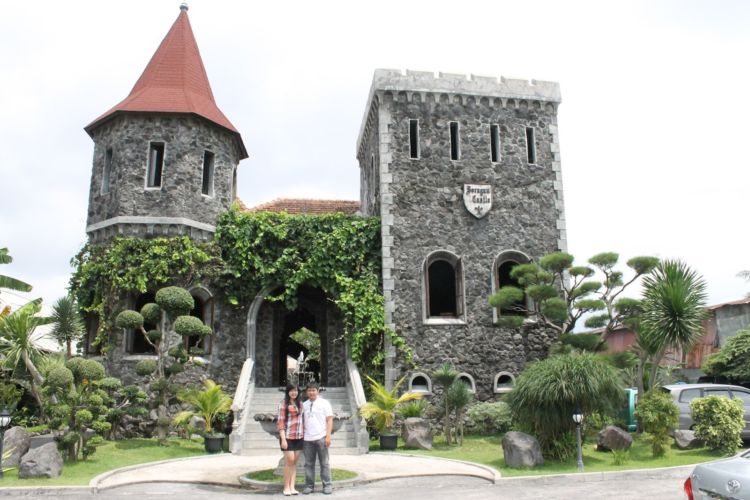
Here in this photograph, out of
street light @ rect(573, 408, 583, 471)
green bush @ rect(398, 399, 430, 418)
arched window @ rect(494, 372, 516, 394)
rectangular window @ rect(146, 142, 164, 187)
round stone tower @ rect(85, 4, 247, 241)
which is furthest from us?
rectangular window @ rect(146, 142, 164, 187)

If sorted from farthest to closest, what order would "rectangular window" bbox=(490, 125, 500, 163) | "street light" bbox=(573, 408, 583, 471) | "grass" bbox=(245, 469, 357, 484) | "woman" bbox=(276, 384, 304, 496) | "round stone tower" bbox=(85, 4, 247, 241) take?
"rectangular window" bbox=(490, 125, 500, 163) → "round stone tower" bbox=(85, 4, 247, 241) → "street light" bbox=(573, 408, 583, 471) → "grass" bbox=(245, 469, 357, 484) → "woman" bbox=(276, 384, 304, 496)

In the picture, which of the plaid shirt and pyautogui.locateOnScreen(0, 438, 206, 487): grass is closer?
the plaid shirt

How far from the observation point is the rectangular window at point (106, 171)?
58.5ft

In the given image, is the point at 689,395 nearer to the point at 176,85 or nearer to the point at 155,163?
the point at 155,163

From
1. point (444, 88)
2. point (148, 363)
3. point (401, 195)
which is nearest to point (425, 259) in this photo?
point (401, 195)

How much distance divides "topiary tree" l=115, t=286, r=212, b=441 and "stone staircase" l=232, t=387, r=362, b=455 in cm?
190

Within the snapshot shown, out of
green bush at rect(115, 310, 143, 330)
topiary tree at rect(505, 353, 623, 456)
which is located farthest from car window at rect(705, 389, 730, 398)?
green bush at rect(115, 310, 143, 330)

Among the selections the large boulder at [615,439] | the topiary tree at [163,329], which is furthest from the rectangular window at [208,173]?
the large boulder at [615,439]

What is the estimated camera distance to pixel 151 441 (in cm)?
1442

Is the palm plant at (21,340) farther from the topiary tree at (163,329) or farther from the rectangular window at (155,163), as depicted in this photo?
the rectangular window at (155,163)

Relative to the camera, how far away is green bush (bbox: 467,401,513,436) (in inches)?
604

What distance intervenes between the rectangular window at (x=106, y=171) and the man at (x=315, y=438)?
11.7 meters

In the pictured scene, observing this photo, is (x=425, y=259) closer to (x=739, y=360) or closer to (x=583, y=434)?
(x=583, y=434)

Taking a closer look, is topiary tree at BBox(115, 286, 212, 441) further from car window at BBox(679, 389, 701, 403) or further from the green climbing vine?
car window at BBox(679, 389, 701, 403)
